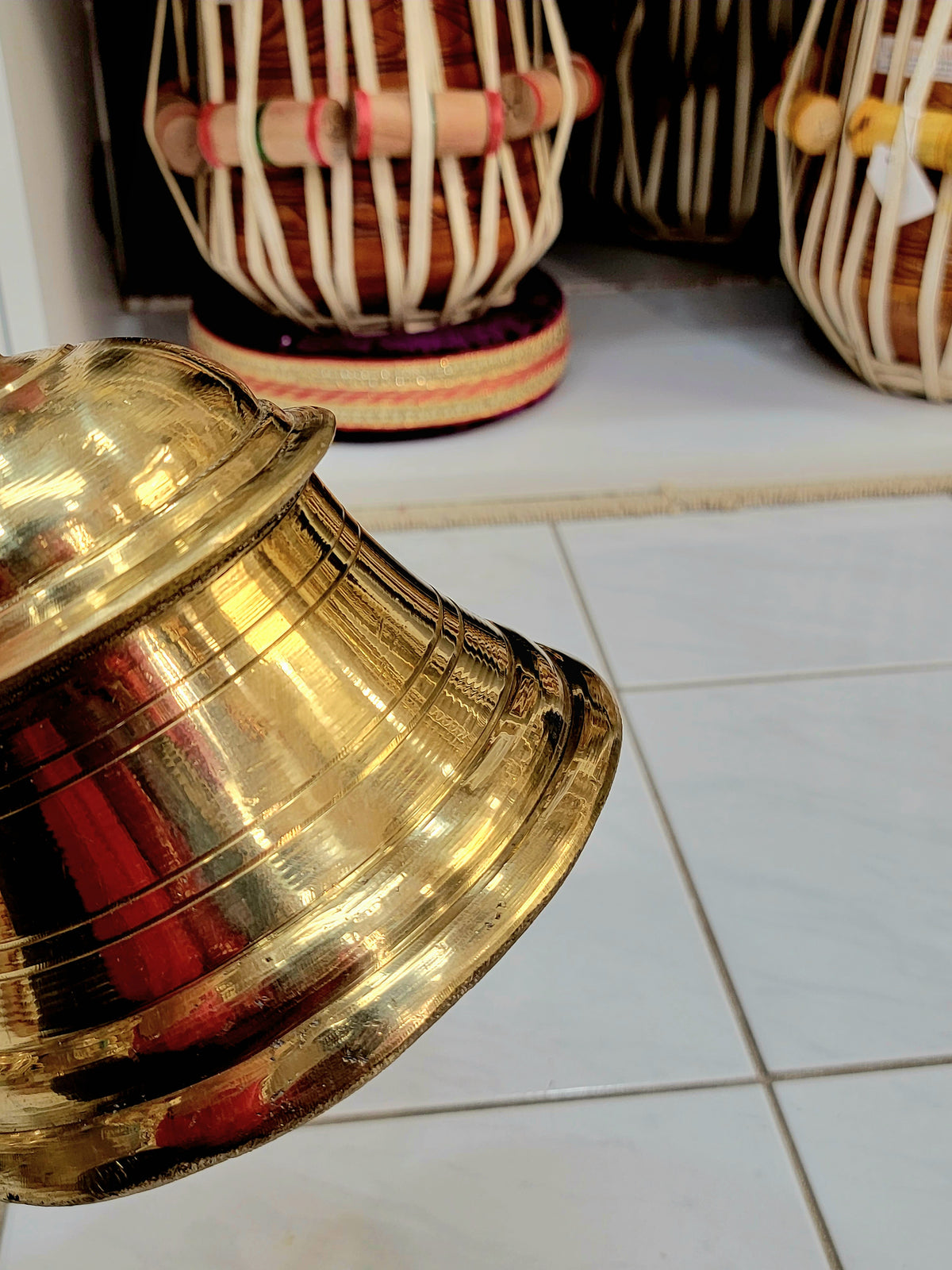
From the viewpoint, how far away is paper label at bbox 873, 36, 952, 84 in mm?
1079

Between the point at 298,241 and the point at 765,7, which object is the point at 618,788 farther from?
the point at 765,7

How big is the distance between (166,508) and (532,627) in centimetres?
78

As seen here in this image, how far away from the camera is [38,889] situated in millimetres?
290

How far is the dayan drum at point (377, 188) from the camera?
3.42 ft

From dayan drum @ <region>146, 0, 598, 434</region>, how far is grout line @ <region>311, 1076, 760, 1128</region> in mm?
734

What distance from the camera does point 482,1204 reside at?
0.60 m

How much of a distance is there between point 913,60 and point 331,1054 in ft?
3.63

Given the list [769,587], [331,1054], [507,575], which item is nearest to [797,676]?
[769,587]

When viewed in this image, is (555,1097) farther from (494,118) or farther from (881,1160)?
(494,118)

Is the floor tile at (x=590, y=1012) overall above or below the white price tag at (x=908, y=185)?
below

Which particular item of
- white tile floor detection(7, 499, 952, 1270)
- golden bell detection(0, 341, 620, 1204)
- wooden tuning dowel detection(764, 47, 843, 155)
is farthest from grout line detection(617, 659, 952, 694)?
golden bell detection(0, 341, 620, 1204)

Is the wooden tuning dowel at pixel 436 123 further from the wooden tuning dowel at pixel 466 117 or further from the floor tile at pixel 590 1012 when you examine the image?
the floor tile at pixel 590 1012

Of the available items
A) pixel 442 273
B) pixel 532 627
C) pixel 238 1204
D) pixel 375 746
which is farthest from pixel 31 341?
pixel 375 746

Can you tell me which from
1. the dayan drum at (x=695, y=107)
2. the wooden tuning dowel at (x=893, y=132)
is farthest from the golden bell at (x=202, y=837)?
the dayan drum at (x=695, y=107)
